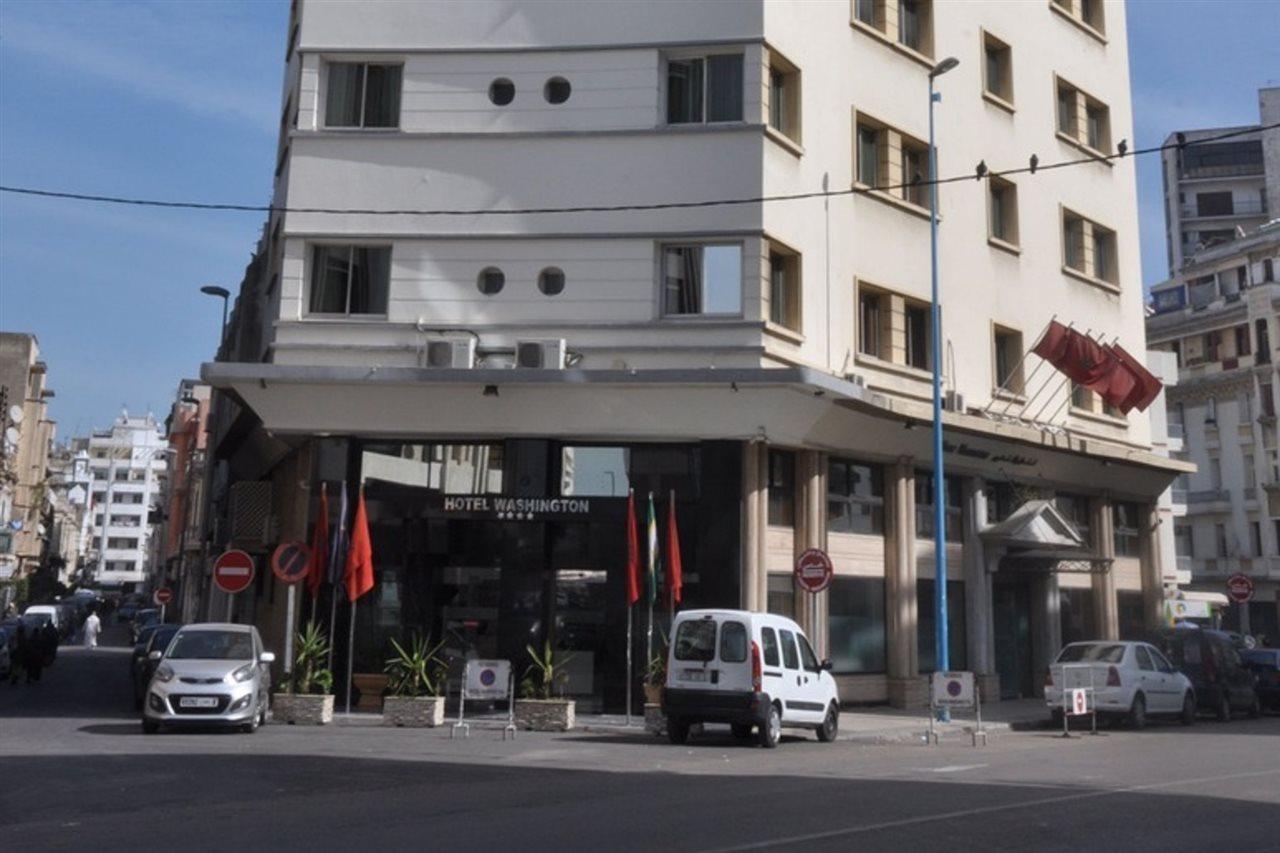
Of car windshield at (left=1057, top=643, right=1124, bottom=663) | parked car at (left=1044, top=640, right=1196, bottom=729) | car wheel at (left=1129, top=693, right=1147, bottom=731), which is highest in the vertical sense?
car windshield at (left=1057, top=643, right=1124, bottom=663)

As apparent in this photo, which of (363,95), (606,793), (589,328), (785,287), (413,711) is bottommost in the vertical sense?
(606,793)

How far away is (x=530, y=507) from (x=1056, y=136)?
1785 centimetres

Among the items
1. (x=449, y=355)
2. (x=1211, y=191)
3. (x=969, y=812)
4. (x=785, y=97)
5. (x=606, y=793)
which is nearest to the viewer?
(x=969, y=812)

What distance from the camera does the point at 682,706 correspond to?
1886cm

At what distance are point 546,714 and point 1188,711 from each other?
43.4 ft

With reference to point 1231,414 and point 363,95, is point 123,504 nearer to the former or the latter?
point 1231,414

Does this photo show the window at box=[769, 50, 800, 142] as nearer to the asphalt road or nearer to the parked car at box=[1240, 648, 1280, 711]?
the asphalt road

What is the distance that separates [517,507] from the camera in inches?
911

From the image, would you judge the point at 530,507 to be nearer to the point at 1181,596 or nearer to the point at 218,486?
the point at 218,486

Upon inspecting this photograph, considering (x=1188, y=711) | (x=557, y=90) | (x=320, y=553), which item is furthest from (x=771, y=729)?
(x=557, y=90)

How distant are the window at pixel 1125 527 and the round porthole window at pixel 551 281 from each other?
17.5 m

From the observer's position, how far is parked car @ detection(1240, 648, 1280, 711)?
29.8 meters

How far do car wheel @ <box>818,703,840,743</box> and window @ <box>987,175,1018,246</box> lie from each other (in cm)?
1459

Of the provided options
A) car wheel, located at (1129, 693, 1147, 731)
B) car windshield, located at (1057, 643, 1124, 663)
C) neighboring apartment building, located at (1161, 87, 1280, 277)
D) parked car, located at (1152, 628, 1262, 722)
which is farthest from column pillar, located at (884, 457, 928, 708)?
neighboring apartment building, located at (1161, 87, 1280, 277)
